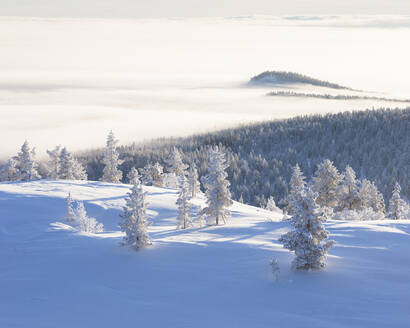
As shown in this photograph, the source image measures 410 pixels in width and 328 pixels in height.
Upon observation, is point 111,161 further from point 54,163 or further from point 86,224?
point 86,224

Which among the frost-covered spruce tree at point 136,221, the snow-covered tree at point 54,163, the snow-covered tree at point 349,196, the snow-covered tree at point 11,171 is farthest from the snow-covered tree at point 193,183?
the frost-covered spruce tree at point 136,221

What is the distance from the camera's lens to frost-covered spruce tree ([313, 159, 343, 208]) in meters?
54.7

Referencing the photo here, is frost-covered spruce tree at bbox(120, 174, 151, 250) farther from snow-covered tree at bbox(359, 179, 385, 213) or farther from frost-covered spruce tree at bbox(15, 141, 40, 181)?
frost-covered spruce tree at bbox(15, 141, 40, 181)

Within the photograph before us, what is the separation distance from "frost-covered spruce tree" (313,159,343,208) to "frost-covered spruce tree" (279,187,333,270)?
1392 inches

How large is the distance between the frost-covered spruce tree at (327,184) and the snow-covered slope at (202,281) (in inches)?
994

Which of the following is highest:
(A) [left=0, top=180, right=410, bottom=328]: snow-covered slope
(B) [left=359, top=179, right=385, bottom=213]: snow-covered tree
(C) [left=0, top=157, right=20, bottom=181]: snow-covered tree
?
(C) [left=0, top=157, right=20, bottom=181]: snow-covered tree

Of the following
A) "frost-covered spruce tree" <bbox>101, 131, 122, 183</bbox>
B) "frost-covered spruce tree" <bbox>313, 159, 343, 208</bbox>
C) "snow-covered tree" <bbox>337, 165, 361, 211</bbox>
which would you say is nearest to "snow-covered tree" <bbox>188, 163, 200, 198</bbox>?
"frost-covered spruce tree" <bbox>313, 159, 343, 208</bbox>

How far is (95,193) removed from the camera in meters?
51.7

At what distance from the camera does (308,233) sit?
2011cm

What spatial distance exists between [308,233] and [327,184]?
36.7m

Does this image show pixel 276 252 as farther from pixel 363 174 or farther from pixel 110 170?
pixel 363 174

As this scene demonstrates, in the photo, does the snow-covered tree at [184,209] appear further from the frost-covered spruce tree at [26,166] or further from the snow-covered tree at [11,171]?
the snow-covered tree at [11,171]

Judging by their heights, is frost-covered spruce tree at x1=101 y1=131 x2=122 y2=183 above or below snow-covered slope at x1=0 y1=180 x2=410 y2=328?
above

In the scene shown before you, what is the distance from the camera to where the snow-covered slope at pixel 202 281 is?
16641 mm
